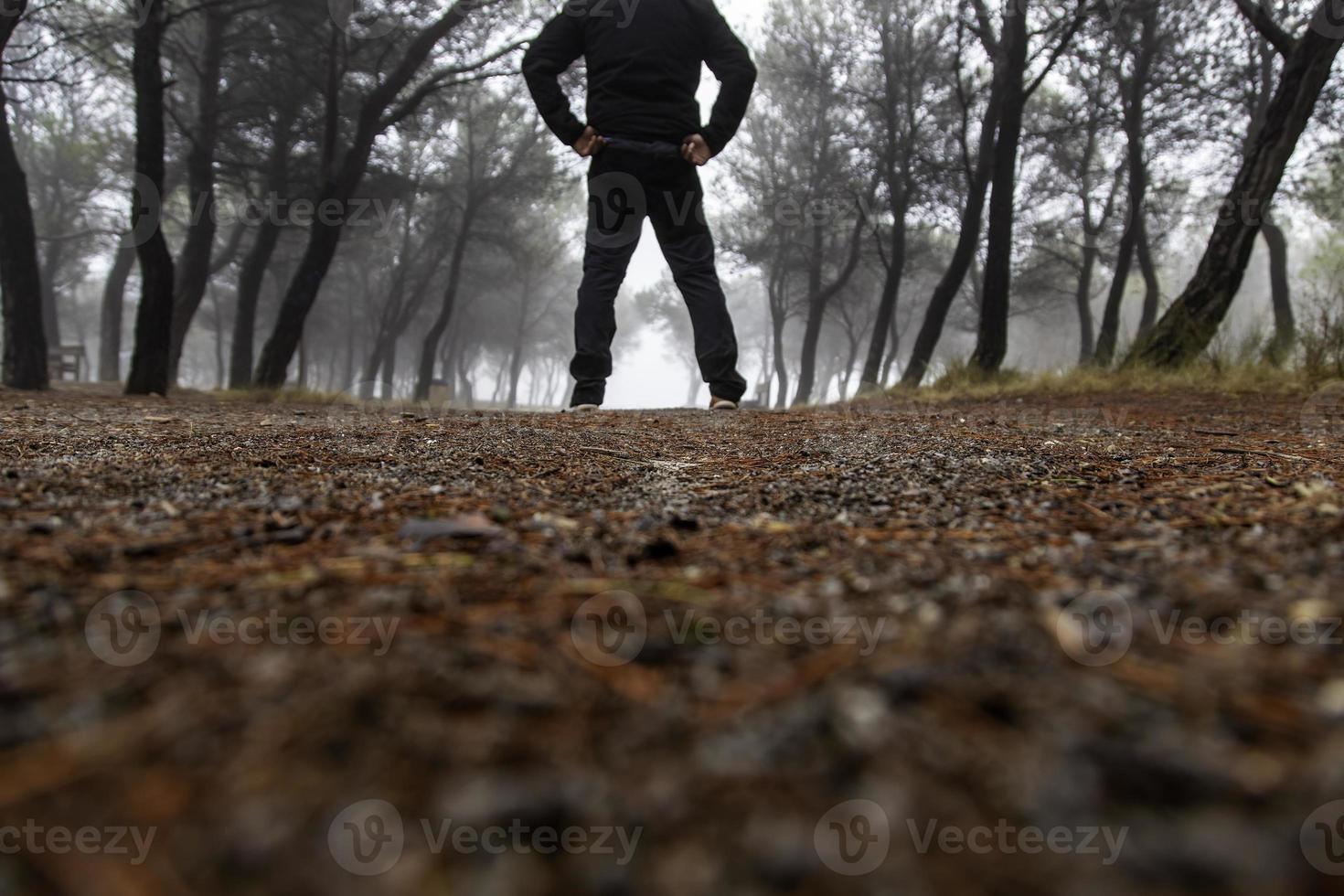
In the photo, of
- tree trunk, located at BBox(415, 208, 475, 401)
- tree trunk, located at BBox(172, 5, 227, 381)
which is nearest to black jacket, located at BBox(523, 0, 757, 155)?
tree trunk, located at BBox(172, 5, 227, 381)

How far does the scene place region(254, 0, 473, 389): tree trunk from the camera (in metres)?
8.36

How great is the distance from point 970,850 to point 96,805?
0.63 m

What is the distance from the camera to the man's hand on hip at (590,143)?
4.45 metres

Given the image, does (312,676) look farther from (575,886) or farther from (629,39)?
(629,39)

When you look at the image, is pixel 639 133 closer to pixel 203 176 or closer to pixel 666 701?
pixel 666 701

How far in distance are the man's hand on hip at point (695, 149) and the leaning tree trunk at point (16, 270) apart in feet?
20.4

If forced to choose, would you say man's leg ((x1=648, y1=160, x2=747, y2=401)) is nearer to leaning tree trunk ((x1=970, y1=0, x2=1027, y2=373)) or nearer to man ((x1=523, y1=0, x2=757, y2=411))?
man ((x1=523, y1=0, x2=757, y2=411))

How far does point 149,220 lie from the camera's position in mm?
6211

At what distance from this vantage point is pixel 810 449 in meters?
2.47

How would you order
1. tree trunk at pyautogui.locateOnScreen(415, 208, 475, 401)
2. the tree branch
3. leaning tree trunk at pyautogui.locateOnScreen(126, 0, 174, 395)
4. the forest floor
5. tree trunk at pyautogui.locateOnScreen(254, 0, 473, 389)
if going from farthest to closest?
tree trunk at pyautogui.locateOnScreen(415, 208, 475, 401)
tree trunk at pyautogui.locateOnScreen(254, 0, 473, 389)
the tree branch
leaning tree trunk at pyautogui.locateOnScreen(126, 0, 174, 395)
the forest floor

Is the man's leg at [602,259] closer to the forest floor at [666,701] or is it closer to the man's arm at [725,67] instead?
the man's arm at [725,67]

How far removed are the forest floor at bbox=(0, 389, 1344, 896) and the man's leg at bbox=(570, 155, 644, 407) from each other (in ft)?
11.0

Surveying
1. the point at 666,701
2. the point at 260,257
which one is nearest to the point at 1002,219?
the point at 666,701

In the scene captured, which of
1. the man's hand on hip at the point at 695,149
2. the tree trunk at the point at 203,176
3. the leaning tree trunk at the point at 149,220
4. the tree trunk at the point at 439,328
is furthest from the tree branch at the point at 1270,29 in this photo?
the tree trunk at the point at 439,328
